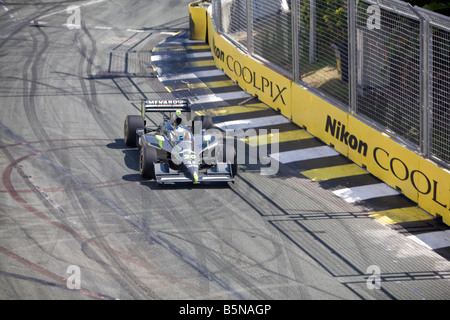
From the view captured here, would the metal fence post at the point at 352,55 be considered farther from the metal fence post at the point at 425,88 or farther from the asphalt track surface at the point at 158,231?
the metal fence post at the point at 425,88

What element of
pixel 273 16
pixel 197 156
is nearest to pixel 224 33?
pixel 273 16

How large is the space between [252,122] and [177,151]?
430 centimetres

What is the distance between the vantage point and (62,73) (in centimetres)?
2334

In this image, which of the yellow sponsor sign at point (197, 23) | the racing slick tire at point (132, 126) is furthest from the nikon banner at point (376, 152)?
the yellow sponsor sign at point (197, 23)

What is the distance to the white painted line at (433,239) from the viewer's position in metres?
13.3

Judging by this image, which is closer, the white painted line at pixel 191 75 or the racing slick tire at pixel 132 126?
the racing slick tire at pixel 132 126

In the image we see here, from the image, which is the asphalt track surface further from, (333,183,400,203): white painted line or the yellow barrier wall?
the yellow barrier wall

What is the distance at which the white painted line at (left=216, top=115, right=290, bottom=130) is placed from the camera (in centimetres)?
1932

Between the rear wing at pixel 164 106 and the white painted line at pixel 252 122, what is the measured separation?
7.09 feet

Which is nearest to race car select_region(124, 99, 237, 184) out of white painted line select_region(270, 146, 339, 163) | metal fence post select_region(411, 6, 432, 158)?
white painted line select_region(270, 146, 339, 163)

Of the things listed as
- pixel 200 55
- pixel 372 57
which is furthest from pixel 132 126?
pixel 200 55

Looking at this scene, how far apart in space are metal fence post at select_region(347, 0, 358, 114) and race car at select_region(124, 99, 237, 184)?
326 cm

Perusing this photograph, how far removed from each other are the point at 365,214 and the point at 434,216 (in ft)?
4.40

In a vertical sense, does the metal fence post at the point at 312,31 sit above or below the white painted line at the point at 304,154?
above
